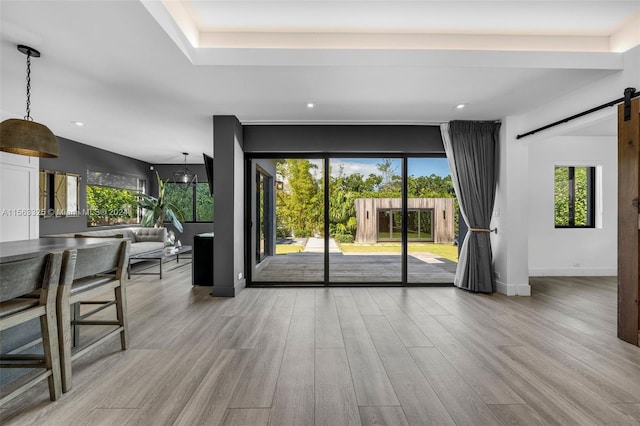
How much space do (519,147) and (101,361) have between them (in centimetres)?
537

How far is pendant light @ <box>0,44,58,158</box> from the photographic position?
232 centimetres

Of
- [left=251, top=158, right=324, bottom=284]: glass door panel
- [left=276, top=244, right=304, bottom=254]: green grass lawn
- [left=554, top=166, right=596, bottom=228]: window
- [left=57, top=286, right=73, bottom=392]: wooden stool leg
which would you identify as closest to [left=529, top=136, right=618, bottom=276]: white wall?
[left=554, top=166, right=596, bottom=228]: window

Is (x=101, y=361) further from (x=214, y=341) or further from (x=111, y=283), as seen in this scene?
(x=214, y=341)

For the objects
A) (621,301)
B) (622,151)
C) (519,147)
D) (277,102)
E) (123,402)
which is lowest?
(123,402)

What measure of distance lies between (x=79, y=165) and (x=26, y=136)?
14.5 ft

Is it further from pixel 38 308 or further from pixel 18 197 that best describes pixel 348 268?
pixel 18 197

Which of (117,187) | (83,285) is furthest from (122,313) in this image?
(117,187)

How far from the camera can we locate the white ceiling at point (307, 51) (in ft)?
7.65

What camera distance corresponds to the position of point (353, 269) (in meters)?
5.82

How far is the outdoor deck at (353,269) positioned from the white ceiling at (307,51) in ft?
9.23

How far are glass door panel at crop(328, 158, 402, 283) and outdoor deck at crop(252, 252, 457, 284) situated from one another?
0.16ft

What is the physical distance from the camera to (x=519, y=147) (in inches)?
169

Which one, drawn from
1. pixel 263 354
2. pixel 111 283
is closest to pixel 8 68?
pixel 111 283

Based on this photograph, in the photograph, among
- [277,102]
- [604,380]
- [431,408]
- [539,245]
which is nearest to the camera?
[431,408]
